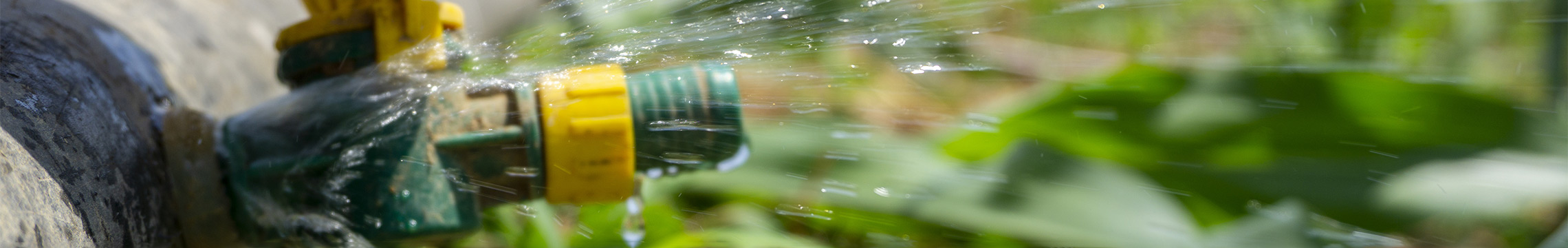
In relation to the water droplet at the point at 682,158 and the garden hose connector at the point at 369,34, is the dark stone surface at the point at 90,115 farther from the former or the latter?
the water droplet at the point at 682,158

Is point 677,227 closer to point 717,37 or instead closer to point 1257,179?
point 717,37

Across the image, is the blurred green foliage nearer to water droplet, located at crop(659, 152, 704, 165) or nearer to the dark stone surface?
water droplet, located at crop(659, 152, 704, 165)

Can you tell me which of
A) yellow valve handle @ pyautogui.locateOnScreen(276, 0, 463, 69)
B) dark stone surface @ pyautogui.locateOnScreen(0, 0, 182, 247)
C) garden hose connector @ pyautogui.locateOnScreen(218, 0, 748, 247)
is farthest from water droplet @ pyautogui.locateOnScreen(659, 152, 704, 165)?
dark stone surface @ pyautogui.locateOnScreen(0, 0, 182, 247)

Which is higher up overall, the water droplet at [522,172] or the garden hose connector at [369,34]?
the garden hose connector at [369,34]

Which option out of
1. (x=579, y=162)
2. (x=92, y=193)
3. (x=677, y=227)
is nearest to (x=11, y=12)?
(x=92, y=193)

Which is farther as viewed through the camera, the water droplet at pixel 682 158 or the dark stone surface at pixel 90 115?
the water droplet at pixel 682 158

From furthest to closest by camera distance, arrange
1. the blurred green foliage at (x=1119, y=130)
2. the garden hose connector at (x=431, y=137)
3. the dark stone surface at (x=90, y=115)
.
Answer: the blurred green foliage at (x=1119, y=130)
the garden hose connector at (x=431, y=137)
the dark stone surface at (x=90, y=115)

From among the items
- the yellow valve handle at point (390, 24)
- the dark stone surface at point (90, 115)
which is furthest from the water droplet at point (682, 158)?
the dark stone surface at point (90, 115)
